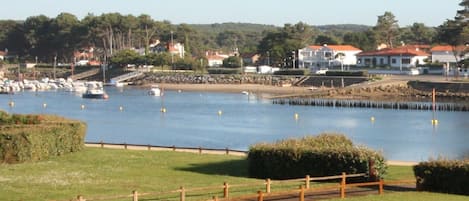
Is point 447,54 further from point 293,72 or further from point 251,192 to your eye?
point 251,192

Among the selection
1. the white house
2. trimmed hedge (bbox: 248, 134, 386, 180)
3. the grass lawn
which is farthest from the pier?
trimmed hedge (bbox: 248, 134, 386, 180)

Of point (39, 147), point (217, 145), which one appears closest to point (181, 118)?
point (217, 145)

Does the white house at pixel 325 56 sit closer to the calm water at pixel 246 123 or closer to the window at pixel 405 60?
the window at pixel 405 60

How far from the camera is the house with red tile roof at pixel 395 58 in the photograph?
164m

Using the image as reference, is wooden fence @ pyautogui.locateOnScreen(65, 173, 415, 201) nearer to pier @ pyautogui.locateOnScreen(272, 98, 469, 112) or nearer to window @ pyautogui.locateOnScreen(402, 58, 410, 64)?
pier @ pyautogui.locateOnScreen(272, 98, 469, 112)

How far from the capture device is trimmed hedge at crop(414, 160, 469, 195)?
28031 millimetres

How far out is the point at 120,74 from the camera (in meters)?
190

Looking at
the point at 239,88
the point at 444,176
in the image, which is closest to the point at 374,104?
the point at 239,88

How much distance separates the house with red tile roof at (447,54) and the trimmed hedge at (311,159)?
121 m

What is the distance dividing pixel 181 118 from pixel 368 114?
2322cm

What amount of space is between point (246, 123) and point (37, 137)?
183 ft

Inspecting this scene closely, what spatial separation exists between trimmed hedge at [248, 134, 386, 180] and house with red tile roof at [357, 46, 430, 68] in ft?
438

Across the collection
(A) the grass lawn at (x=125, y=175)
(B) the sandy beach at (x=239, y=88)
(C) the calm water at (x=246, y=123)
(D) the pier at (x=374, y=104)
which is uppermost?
(A) the grass lawn at (x=125, y=175)

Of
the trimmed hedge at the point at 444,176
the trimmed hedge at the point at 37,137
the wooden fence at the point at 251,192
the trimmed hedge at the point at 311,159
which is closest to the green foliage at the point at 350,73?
the trimmed hedge at the point at 37,137
